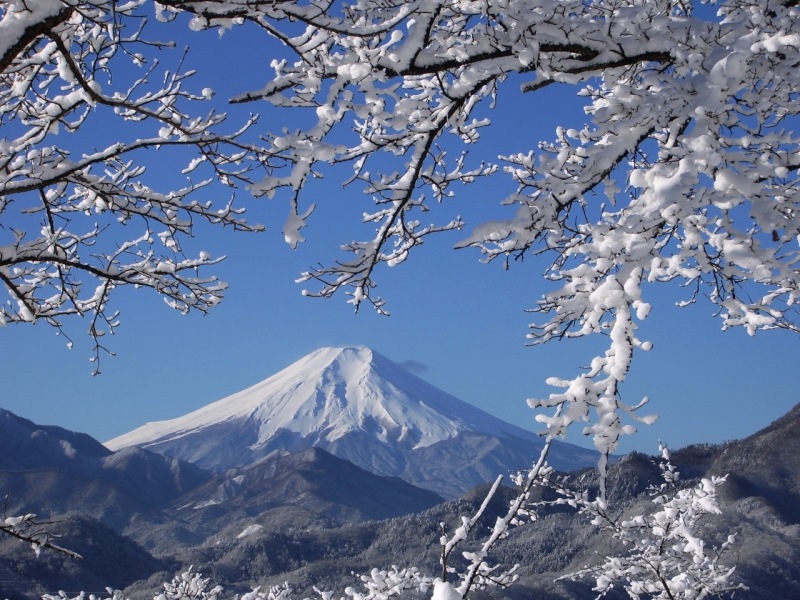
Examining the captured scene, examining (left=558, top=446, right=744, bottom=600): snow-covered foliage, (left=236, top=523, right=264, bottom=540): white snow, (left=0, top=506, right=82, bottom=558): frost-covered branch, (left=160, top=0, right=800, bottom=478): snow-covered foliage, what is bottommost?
(left=236, top=523, right=264, bottom=540): white snow

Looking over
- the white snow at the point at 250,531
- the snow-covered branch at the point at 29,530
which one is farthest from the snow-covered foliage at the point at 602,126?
the white snow at the point at 250,531

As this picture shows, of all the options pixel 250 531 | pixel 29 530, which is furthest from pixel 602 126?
pixel 250 531

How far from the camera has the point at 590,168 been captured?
120 inches

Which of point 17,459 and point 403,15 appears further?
point 17,459

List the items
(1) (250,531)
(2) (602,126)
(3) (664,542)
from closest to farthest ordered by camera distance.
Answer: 1. (2) (602,126)
2. (3) (664,542)
3. (1) (250,531)

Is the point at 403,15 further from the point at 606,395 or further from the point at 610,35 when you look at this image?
the point at 606,395

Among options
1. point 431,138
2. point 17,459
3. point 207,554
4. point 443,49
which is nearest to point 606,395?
point 431,138

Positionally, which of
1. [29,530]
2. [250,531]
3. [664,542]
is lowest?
[250,531]

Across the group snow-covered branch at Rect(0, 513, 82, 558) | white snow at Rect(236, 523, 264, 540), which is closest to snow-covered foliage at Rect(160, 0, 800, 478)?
snow-covered branch at Rect(0, 513, 82, 558)

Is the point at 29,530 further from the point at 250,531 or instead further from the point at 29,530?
the point at 250,531

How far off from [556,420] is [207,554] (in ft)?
306

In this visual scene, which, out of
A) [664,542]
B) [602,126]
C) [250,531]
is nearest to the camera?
[602,126]

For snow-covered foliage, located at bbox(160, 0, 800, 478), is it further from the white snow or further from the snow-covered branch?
the white snow

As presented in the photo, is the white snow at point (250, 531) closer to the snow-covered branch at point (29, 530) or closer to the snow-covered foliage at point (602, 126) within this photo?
the snow-covered branch at point (29, 530)
